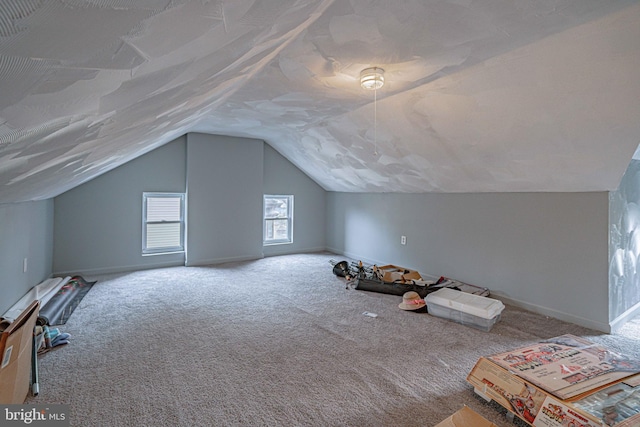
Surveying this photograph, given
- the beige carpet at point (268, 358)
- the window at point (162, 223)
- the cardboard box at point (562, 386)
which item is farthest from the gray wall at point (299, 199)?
the cardboard box at point (562, 386)

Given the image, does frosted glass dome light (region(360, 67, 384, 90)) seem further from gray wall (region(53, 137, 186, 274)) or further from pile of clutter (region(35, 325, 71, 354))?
gray wall (region(53, 137, 186, 274))

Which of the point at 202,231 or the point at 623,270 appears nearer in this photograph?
the point at 623,270

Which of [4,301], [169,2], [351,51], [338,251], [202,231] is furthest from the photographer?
[338,251]

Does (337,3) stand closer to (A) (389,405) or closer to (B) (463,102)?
(B) (463,102)

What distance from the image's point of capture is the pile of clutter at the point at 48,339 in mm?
2455

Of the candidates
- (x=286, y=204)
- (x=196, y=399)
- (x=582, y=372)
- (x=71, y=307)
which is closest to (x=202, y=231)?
(x=286, y=204)

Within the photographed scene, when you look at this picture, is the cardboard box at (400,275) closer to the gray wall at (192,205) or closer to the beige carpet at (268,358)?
the beige carpet at (268,358)

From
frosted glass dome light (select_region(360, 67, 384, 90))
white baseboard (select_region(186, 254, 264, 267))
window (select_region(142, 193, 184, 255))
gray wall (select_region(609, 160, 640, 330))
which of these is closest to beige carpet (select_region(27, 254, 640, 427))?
gray wall (select_region(609, 160, 640, 330))

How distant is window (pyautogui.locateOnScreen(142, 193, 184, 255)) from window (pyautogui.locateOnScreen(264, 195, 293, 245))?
5.33 feet

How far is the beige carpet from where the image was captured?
1880 millimetres

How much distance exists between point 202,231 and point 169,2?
5.28 metres

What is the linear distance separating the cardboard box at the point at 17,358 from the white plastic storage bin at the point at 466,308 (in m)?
3.26

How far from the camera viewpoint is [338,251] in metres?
6.73

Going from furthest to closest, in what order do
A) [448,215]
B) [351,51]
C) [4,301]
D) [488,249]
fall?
1. [448,215]
2. [488,249]
3. [4,301]
4. [351,51]
